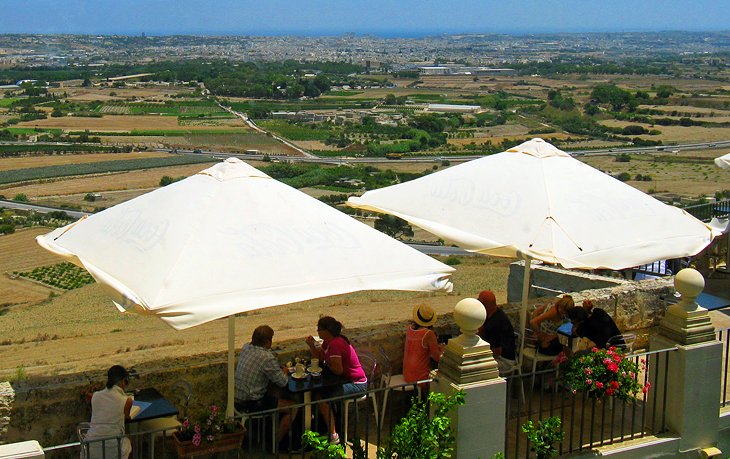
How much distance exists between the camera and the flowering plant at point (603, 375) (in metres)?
5.88

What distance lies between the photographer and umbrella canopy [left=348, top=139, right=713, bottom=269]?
6.27 m

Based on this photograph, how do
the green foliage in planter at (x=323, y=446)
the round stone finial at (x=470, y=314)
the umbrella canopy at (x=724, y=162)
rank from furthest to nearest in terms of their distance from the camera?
the umbrella canopy at (x=724, y=162) → the round stone finial at (x=470, y=314) → the green foliage in planter at (x=323, y=446)

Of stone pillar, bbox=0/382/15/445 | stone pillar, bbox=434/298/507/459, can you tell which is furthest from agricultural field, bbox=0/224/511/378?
stone pillar, bbox=434/298/507/459

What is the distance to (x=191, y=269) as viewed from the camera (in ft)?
16.7

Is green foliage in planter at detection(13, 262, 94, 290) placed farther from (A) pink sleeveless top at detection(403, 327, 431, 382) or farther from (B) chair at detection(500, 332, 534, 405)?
(A) pink sleeveless top at detection(403, 327, 431, 382)

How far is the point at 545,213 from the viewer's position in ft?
21.2

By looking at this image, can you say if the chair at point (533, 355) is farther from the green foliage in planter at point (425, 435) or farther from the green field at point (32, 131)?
the green field at point (32, 131)

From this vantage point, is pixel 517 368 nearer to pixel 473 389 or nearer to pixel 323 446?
pixel 473 389

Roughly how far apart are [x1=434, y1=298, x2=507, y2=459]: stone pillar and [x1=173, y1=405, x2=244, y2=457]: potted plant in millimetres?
1255

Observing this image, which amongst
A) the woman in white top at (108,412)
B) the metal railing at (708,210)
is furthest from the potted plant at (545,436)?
the metal railing at (708,210)

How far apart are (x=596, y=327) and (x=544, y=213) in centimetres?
116

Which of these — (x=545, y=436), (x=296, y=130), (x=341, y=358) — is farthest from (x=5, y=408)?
(x=296, y=130)

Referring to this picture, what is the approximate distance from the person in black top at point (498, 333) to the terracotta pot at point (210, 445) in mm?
2231

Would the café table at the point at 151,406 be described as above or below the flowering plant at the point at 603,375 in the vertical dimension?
below
